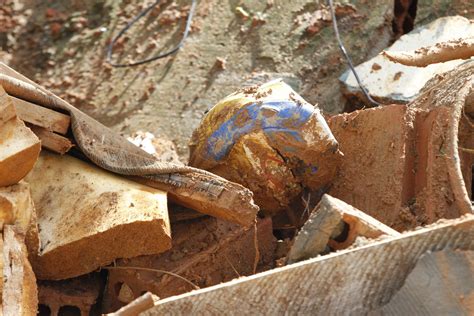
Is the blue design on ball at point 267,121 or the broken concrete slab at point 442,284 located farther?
the blue design on ball at point 267,121

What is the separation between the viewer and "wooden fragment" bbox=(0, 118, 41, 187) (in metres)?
2.82

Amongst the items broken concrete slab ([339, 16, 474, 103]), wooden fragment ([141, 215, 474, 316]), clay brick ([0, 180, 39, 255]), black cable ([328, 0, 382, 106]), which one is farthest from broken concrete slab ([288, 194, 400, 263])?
black cable ([328, 0, 382, 106])

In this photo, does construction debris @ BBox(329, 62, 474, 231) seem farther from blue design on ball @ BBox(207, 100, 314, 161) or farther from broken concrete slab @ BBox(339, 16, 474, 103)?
broken concrete slab @ BBox(339, 16, 474, 103)

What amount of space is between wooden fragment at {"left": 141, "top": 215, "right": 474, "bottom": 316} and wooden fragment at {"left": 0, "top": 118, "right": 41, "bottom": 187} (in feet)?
2.70

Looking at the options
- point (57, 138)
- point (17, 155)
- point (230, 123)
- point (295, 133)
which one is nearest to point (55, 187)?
point (57, 138)

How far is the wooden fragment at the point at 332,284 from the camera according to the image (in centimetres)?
232

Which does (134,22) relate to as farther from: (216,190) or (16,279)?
(16,279)

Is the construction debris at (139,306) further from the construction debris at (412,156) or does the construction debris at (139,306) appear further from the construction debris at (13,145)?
the construction debris at (412,156)

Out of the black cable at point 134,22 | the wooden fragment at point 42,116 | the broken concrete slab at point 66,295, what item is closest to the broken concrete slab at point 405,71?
the black cable at point 134,22

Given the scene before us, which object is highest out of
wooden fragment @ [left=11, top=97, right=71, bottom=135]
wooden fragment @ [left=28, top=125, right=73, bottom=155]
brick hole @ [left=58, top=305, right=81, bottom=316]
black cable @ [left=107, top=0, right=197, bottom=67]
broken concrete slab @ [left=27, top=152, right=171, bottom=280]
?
wooden fragment @ [left=11, top=97, right=71, bottom=135]

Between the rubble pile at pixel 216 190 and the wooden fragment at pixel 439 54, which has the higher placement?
the wooden fragment at pixel 439 54

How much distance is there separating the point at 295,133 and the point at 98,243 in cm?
96

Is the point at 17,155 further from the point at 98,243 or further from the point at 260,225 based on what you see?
the point at 260,225

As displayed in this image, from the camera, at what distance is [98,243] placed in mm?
3043
